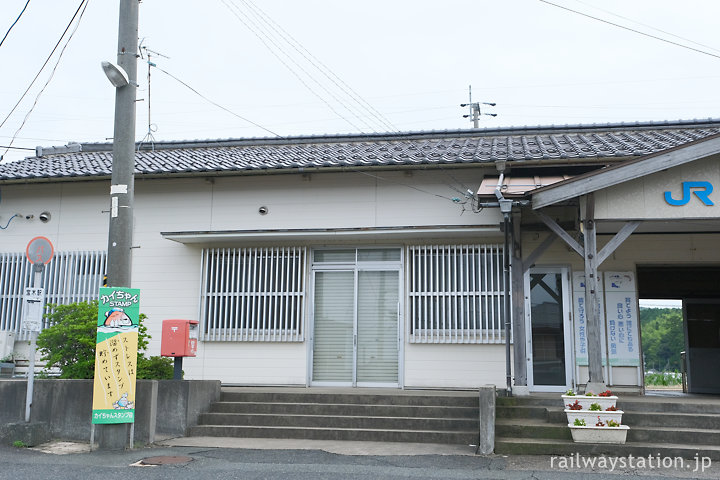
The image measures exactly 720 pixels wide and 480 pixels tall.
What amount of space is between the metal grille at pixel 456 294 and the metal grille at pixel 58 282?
18.9 feet

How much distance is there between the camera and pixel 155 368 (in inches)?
374

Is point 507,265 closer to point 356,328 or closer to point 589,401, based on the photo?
point 589,401

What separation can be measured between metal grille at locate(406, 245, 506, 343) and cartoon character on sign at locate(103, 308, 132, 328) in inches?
190

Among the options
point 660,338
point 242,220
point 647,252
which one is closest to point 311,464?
point 242,220

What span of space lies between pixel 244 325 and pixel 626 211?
647 cm

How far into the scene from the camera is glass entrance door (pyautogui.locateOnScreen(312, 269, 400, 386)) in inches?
439

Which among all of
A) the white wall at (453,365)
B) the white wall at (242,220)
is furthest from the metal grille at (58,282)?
the white wall at (453,365)

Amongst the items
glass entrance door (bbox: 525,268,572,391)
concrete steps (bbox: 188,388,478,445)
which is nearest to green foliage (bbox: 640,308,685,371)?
glass entrance door (bbox: 525,268,572,391)

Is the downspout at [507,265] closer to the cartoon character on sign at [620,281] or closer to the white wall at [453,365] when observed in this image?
the white wall at [453,365]

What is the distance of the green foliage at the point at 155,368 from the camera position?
9242 millimetres

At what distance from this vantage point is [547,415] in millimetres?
8555

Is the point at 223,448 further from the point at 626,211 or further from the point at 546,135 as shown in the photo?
the point at 546,135

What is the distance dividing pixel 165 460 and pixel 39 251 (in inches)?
125

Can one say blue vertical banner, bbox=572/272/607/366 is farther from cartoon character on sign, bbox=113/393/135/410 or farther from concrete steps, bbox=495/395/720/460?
cartoon character on sign, bbox=113/393/135/410
